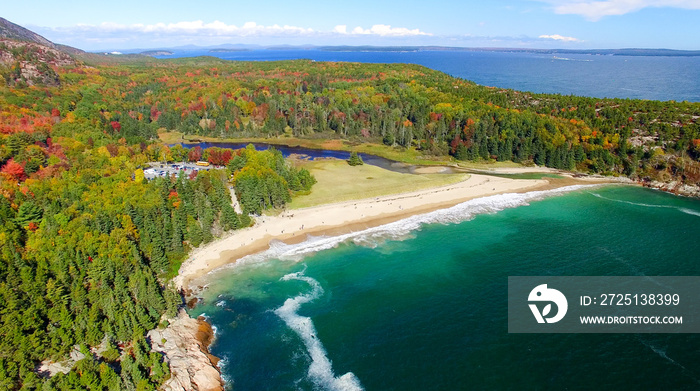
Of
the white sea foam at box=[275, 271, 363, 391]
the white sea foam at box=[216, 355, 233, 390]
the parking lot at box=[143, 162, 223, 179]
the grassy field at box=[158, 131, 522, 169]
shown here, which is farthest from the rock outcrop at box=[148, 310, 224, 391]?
the grassy field at box=[158, 131, 522, 169]

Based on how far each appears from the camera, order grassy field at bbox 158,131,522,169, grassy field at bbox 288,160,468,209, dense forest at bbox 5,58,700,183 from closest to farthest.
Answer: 1. grassy field at bbox 288,160,468,209
2. dense forest at bbox 5,58,700,183
3. grassy field at bbox 158,131,522,169

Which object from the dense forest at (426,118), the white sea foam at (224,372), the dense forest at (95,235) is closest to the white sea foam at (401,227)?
the dense forest at (95,235)

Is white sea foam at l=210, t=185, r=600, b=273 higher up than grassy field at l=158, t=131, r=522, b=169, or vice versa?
grassy field at l=158, t=131, r=522, b=169

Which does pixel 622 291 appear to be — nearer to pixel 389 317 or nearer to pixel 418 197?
pixel 389 317

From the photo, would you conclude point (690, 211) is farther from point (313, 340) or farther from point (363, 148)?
point (363, 148)

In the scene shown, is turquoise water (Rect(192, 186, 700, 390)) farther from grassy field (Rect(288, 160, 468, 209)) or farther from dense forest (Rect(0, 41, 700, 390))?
grassy field (Rect(288, 160, 468, 209))

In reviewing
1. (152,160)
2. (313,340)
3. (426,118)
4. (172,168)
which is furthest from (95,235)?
(426,118)

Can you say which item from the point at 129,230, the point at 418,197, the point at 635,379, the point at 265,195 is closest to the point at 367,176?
the point at 418,197
